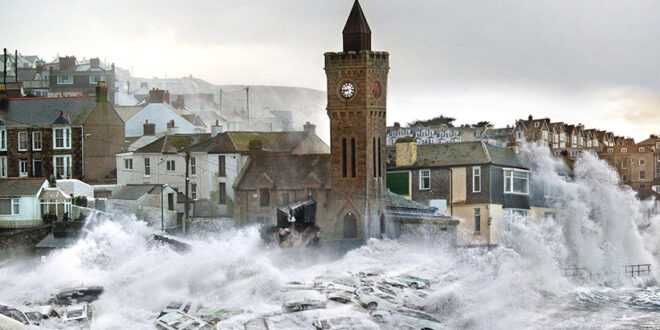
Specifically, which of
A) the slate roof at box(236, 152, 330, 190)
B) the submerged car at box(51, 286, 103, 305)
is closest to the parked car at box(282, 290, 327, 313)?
the submerged car at box(51, 286, 103, 305)

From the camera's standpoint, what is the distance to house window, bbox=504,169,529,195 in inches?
1435

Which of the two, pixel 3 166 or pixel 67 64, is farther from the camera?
pixel 67 64

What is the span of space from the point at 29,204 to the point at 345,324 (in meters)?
10.0

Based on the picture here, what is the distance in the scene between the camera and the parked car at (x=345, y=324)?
1043 inches

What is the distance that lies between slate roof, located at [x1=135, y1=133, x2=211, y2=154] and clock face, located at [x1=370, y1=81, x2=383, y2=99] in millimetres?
5591

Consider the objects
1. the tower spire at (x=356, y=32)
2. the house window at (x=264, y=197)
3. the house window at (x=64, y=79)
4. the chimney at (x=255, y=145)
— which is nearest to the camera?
the tower spire at (x=356, y=32)

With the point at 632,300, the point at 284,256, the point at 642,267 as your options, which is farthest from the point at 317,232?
the point at 642,267

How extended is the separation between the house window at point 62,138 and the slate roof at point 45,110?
0.30 meters

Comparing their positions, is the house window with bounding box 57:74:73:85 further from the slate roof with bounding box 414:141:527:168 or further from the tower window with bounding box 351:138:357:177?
the tower window with bounding box 351:138:357:177

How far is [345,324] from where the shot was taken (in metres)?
26.7

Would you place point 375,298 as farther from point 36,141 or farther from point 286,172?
point 36,141

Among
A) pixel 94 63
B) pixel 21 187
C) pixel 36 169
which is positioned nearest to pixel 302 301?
pixel 21 187

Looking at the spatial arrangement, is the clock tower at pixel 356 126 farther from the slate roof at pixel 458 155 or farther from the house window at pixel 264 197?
the slate roof at pixel 458 155

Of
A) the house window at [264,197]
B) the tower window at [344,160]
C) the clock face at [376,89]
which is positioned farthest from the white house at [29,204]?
the clock face at [376,89]
